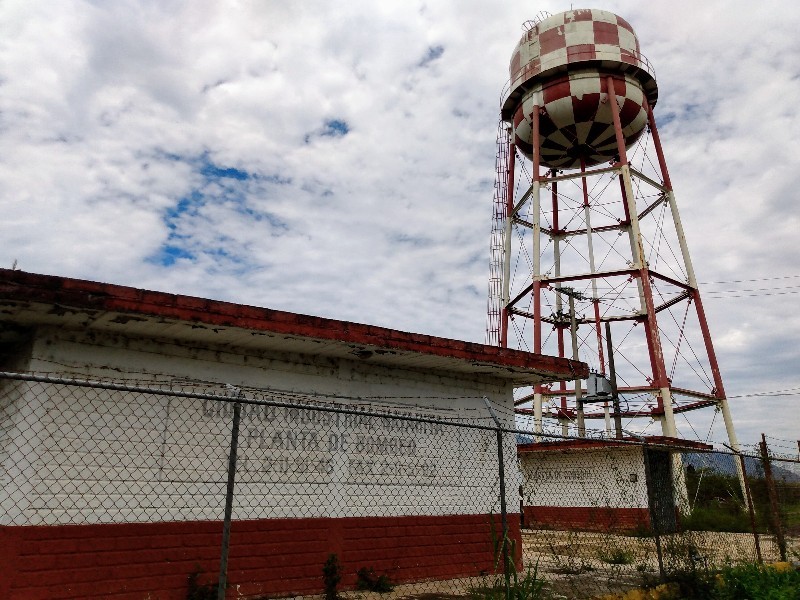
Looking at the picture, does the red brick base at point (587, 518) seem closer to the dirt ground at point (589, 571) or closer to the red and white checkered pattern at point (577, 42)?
the dirt ground at point (589, 571)

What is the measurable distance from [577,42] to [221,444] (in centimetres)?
1806

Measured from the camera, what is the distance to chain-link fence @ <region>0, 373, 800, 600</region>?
5.45 meters

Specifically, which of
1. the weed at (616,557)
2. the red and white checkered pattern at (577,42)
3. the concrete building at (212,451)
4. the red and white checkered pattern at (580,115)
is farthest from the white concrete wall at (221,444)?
the red and white checkered pattern at (577,42)

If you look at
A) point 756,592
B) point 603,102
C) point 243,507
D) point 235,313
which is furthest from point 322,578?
point 603,102

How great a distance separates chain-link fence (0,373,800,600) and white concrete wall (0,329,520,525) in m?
0.02

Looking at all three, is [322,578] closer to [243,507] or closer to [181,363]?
[243,507]

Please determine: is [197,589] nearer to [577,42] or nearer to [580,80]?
[580,80]

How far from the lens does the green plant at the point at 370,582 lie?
23.2 feet

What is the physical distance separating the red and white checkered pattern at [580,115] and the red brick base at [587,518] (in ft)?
40.6

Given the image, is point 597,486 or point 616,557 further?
point 597,486

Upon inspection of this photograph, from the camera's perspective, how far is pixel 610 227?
68.6 ft

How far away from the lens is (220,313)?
6.05 metres

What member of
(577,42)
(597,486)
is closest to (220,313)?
(597,486)

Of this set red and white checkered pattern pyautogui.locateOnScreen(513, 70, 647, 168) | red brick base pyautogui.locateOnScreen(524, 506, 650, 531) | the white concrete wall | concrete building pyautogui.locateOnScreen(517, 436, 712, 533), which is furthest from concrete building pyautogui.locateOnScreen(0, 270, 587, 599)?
red and white checkered pattern pyautogui.locateOnScreen(513, 70, 647, 168)
